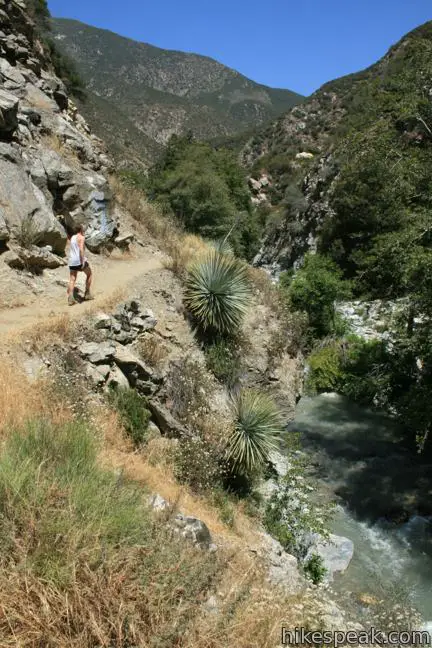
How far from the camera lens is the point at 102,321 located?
8.51 metres

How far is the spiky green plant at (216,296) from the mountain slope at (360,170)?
4.10 m

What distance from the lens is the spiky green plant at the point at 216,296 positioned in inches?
418

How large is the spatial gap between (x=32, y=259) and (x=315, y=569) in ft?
26.6

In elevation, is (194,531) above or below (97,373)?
below

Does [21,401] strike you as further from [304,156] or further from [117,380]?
[304,156]

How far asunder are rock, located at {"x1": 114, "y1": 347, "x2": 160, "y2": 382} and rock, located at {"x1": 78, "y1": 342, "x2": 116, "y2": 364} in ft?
0.39

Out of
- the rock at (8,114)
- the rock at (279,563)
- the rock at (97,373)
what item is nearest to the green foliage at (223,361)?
the rock at (97,373)

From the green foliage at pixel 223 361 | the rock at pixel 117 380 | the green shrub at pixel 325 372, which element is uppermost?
the rock at pixel 117 380

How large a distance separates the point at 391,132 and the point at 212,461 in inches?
465

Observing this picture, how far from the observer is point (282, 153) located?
241ft

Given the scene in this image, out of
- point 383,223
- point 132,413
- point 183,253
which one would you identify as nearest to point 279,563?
point 132,413

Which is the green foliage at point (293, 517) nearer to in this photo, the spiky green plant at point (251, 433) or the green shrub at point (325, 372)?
the spiky green plant at point (251, 433)

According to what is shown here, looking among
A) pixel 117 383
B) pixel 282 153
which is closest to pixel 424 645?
pixel 117 383

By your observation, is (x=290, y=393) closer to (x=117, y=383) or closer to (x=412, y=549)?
(x=412, y=549)
